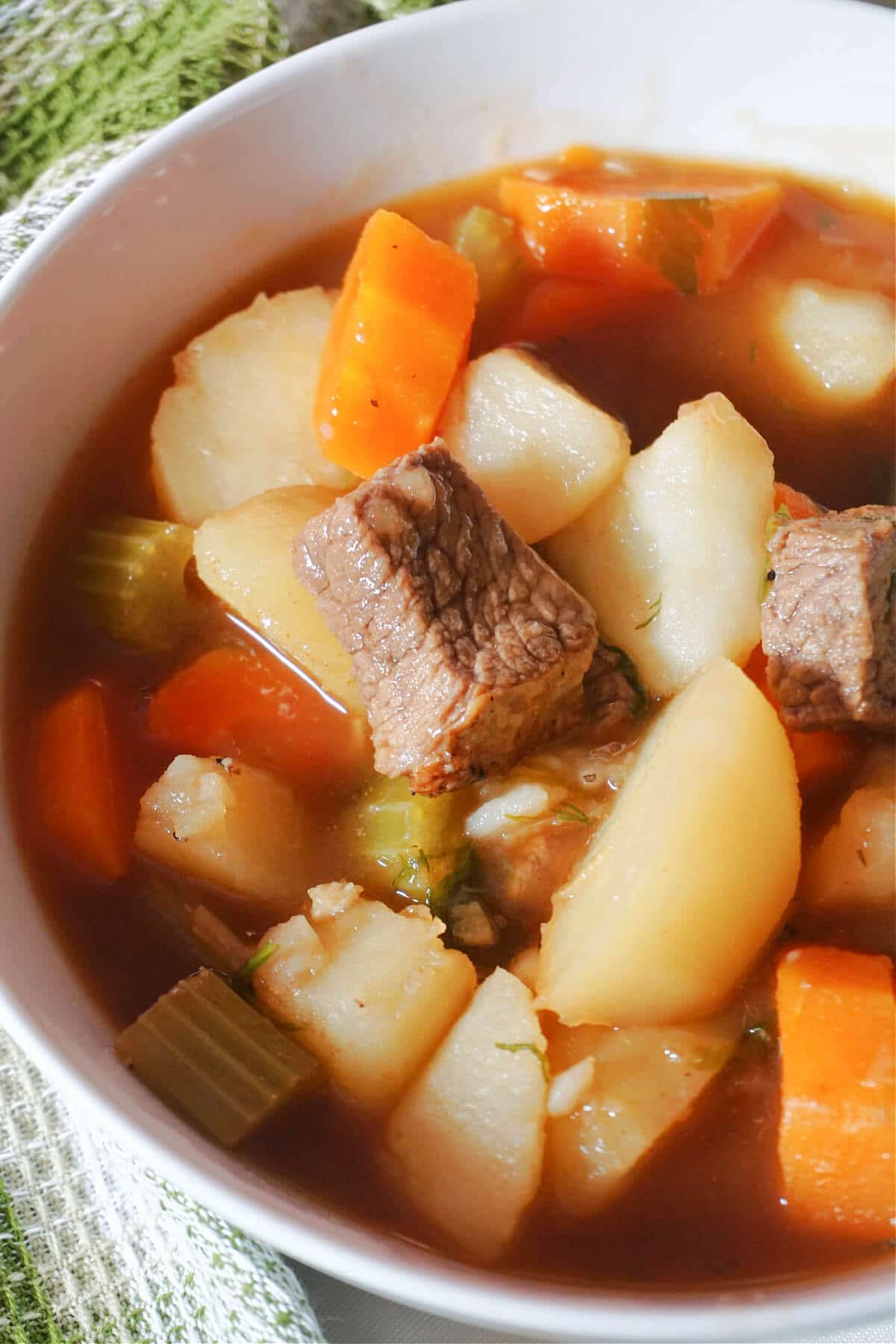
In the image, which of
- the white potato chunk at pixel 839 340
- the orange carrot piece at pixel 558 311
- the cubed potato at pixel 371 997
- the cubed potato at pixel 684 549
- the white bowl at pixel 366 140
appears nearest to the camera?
the cubed potato at pixel 371 997

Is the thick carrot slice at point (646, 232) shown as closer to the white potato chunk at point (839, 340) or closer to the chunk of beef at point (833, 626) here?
the white potato chunk at point (839, 340)

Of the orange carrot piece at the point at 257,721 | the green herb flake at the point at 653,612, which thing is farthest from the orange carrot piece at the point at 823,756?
the orange carrot piece at the point at 257,721

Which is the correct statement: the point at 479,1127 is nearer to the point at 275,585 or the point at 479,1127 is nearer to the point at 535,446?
the point at 275,585

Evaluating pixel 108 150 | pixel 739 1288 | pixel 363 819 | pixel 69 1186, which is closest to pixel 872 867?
pixel 739 1288

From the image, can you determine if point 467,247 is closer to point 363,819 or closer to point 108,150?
point 108,150

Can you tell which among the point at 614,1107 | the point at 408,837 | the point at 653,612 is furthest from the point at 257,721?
the point at 614,1107
